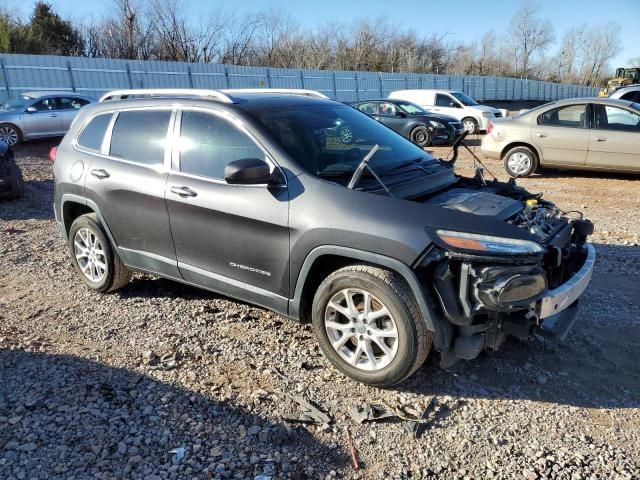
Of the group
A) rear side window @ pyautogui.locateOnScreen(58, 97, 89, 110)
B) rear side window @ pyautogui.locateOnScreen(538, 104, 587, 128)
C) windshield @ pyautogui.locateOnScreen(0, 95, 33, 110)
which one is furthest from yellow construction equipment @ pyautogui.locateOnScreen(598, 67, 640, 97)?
windshield @ pyautogui.locateOnScreen(0, 95, 33, 110)

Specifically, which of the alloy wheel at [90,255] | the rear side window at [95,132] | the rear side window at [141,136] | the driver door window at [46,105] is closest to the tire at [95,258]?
the alloy wheel at [90,255]

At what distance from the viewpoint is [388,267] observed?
121 inches

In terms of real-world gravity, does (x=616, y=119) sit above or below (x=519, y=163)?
above

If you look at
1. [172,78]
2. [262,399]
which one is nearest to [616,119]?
[262,399]

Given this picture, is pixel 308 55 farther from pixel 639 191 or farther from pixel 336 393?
pixel 336 393

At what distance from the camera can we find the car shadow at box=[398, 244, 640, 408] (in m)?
3.29

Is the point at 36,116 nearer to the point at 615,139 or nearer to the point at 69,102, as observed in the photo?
the point at 69,102

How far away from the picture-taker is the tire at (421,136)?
1562cm

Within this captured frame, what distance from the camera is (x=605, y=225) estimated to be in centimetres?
696

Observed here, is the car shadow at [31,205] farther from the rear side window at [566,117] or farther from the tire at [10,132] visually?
the rear side window at [566,117]

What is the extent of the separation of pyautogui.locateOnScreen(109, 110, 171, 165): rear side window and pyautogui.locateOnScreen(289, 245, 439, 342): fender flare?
159 cm

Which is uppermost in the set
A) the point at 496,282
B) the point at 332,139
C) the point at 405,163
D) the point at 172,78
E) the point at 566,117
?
the point at 172,78

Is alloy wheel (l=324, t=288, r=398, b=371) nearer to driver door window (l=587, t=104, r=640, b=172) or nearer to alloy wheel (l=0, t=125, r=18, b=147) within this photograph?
driver door window (l=587, t=104, r=640, b=172)

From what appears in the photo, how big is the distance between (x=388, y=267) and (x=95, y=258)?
3078 millimetres
